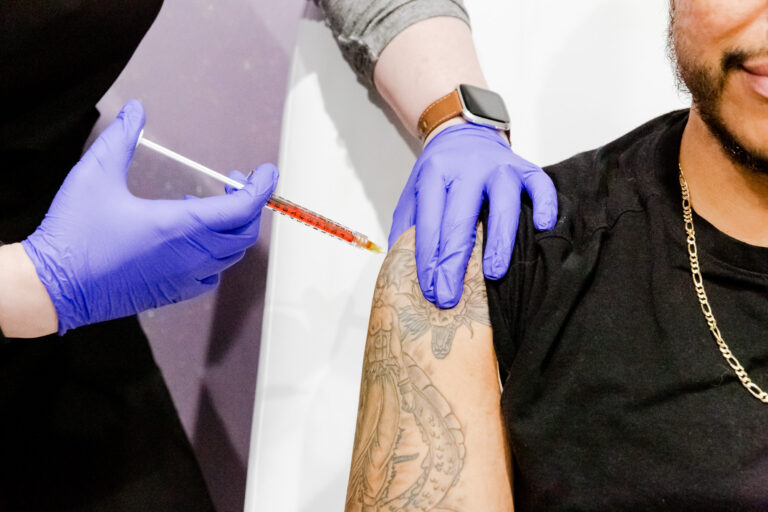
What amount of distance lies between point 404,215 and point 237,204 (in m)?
0.27

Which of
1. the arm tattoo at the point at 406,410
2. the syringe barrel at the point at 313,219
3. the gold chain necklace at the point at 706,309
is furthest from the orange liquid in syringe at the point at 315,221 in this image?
the gold chain necklace at the point at 706,309

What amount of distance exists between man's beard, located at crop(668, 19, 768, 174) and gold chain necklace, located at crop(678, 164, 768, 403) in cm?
9

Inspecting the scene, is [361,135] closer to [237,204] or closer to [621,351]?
[237,204]

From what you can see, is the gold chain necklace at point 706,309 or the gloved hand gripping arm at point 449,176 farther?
the gloved hand gripping arm at point 449,176

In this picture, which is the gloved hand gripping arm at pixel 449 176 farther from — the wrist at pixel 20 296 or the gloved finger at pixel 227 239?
the wrist at pixel 20 296

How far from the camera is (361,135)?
1.34m

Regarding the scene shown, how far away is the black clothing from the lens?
107 cm

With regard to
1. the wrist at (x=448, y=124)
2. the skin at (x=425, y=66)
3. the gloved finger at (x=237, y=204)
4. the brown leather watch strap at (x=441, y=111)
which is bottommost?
the gloved finger at (x=237, y=204)

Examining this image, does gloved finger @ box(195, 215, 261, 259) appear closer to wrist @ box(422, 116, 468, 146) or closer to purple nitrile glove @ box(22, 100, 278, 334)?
purple nitrile glove @ box(22, 100, 278, 334)

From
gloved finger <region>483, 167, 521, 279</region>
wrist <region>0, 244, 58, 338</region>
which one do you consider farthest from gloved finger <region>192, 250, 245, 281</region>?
gloved finger <region>483, 167, 521, 279</region>

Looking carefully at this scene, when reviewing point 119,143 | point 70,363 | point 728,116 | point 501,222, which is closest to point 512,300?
point 501,222

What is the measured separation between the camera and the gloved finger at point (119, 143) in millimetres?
1059

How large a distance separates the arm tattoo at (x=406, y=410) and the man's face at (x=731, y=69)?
1.11 ft

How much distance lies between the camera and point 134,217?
3.42 feet
